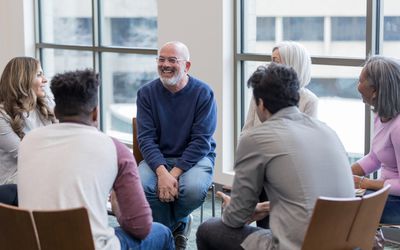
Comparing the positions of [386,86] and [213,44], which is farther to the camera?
[213,44]

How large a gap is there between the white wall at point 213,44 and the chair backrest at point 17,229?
3098mm

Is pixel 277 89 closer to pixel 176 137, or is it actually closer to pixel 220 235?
pixel 220 235

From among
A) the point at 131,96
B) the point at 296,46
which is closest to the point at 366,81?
the point at 296,46

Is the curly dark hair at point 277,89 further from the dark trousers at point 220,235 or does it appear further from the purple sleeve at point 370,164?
the purple sleeve at point 370,164

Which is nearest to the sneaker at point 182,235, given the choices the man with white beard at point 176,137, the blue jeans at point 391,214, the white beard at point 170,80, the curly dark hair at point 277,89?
the man with white beard at point 176,137

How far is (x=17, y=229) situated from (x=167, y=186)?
5.05ft

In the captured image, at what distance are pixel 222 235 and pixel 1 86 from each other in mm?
1544

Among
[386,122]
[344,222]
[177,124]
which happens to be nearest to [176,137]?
[177,124]

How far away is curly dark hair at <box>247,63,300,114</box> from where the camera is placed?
263 cm

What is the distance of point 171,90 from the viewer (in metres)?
4.06

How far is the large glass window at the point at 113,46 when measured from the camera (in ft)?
20.7

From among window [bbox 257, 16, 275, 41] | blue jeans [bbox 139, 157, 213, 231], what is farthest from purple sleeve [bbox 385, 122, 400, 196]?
window [bbox 257, 16, 275, 41]

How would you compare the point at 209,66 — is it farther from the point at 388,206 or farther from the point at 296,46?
the point at 388,206

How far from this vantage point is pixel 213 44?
17.5 feet
